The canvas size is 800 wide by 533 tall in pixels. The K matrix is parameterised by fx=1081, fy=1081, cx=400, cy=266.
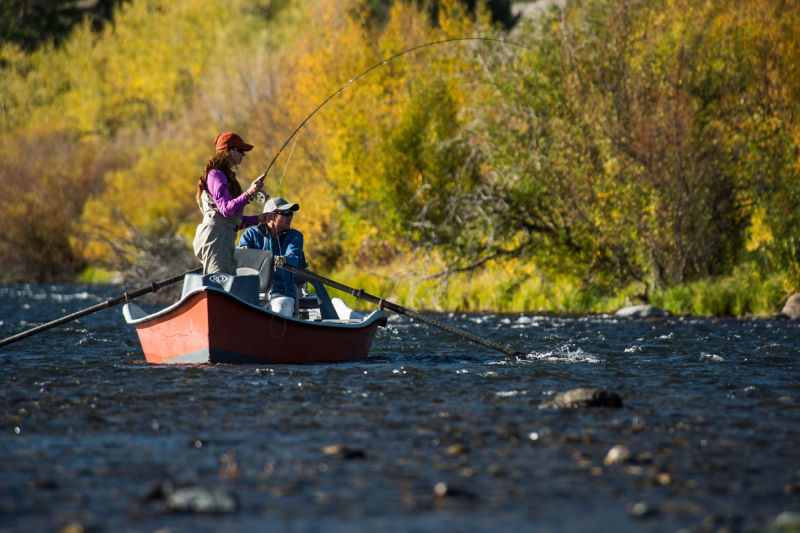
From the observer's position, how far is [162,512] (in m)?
4.87

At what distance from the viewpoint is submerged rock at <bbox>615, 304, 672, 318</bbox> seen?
17.5m

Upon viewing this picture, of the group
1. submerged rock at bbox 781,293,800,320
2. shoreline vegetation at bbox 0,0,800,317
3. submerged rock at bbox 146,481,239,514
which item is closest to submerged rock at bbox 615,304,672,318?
shoreline vegetation at bbox 0,0,800,317

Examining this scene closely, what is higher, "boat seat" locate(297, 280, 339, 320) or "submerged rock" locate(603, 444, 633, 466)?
"boat seat" locate(297, 280, 339, 320)

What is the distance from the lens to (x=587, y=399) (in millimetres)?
7816

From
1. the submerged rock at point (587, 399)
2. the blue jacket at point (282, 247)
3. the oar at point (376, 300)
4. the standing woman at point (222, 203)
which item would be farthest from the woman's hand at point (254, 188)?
the submerged rock at point (587, 399)

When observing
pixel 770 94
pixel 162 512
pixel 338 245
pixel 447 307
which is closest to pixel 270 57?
pixel 338 245

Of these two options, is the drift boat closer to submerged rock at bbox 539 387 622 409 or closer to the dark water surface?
the dark water surface

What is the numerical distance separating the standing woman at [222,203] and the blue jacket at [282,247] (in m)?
0.78

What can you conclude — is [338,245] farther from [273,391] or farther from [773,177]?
[273,391]

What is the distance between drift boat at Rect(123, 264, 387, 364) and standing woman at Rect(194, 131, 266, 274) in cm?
22

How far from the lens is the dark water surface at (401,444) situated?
4.89m

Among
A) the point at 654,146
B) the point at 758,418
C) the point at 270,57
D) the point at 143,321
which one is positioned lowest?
the point at 758,418

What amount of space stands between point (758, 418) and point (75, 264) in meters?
32.4

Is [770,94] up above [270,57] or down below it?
below
